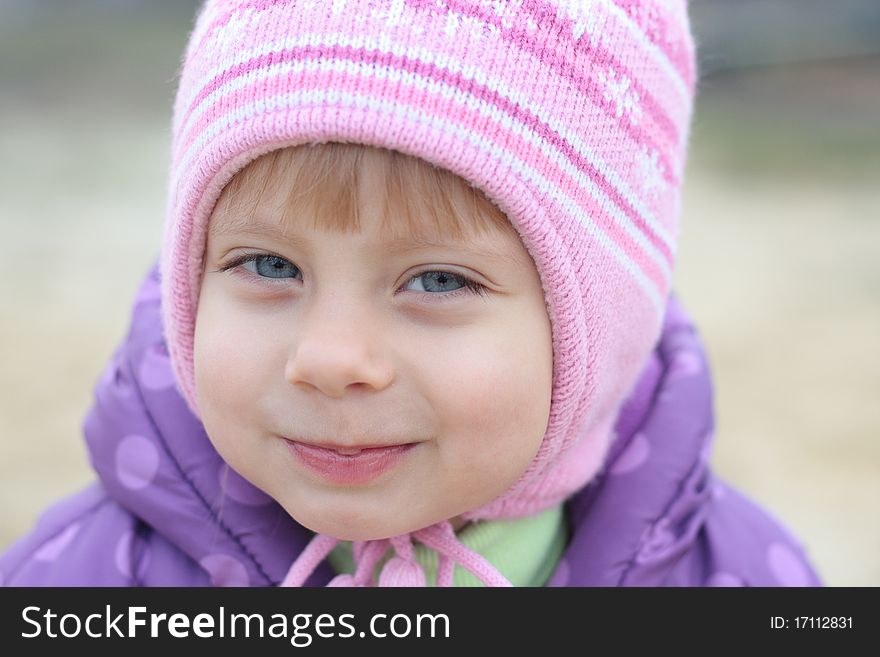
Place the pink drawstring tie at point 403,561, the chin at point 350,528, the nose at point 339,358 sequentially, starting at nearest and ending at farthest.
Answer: the nose at point 339,358
the chin at point 350,528
the pink drawstring tie at point 403,561

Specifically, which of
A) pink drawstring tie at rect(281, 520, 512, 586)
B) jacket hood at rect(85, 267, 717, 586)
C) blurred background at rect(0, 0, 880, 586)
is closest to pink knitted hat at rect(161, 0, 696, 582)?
pink drawstring tie at rect(281, 520, 512, 586)

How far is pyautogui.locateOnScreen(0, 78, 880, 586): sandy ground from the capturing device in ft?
9.12

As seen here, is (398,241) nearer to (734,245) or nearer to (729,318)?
(729,318)

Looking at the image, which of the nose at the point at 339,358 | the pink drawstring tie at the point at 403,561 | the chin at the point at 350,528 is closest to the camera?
the nose at the point at 339,358

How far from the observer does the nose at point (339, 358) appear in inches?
42.5

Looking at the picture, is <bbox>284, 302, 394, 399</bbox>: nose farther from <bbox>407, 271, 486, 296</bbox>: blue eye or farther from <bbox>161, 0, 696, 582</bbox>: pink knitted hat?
<bbox>161, 0, 696, 582</bbox>: pink knitted hat

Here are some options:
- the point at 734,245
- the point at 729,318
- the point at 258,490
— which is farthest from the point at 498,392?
the point at 734,245

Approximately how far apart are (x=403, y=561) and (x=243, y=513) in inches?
9.1

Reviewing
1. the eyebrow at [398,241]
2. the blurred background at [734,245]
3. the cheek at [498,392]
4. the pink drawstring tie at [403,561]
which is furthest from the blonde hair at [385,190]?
the blurred background at [734,245]

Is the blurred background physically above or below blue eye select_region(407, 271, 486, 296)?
above

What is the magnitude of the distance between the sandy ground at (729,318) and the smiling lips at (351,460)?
66.2 inches

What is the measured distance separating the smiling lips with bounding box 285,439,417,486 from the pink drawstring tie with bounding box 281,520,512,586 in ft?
0.63

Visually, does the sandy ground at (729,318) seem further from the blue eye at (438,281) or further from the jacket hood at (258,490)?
the blue eye at (438,281)

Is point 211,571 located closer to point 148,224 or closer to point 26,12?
point 148,224
